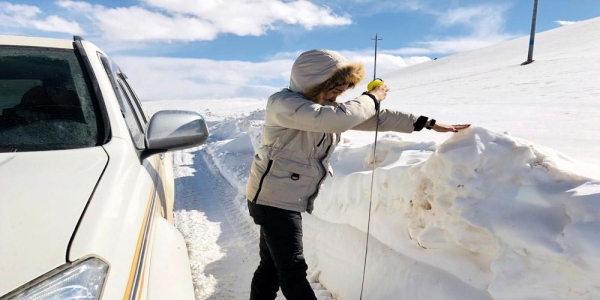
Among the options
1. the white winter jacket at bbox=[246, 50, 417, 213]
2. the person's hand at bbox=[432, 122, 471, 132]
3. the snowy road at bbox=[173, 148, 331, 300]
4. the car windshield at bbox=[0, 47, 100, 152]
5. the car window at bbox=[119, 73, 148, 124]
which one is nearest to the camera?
the car windshield at bbox=[0, 47, 100, 152]

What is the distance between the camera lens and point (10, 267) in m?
0.90

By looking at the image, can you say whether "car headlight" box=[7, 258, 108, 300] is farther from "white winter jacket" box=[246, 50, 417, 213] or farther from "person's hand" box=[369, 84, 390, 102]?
"person's hand" box=[369, 84, 390, 102]

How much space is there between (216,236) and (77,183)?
3448 millimetres

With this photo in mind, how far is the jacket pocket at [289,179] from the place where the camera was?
2.09m

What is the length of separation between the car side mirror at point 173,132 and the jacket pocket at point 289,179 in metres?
0.41

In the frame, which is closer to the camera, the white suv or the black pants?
the white suv

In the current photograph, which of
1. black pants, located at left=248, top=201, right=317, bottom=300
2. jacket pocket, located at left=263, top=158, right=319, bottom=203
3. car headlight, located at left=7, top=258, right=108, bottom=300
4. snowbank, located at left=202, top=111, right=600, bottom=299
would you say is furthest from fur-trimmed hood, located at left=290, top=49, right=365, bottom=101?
car headlight, located at left=7, top=258, right=108, bottom=300

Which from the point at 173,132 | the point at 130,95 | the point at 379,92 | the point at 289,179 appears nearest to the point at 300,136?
the point at 289,179

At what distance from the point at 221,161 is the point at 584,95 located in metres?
A: 7.97

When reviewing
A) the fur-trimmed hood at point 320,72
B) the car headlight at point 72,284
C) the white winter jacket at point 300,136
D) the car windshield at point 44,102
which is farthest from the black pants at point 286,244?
the car headlight at point 72,284

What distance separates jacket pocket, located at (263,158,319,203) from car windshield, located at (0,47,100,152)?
2.84 feet

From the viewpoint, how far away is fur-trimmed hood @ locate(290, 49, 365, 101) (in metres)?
2.01

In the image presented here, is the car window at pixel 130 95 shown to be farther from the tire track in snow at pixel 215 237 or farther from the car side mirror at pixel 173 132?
the tire track in snow at pixel 215 237

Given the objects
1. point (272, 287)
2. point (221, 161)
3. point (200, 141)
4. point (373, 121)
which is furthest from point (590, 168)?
point (221, 161)
